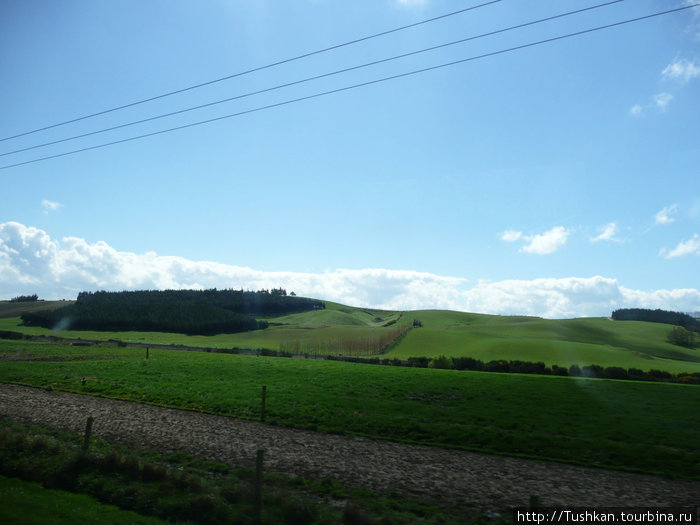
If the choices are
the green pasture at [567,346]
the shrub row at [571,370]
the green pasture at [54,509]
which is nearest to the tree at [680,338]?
the green pasture at [567,346]

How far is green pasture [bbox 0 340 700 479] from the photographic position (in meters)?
A: 22.4

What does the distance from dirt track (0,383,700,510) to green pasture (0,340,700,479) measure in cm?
196

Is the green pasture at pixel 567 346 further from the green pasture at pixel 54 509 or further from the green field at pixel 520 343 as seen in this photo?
the green pasture at pixel 54 509

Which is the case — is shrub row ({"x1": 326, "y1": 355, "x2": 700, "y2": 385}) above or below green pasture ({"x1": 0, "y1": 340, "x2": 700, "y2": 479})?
above

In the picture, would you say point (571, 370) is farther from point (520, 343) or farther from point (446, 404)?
point (520, 343)

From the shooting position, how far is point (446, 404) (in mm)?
31844

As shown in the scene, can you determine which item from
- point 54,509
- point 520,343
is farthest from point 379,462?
point 520,343

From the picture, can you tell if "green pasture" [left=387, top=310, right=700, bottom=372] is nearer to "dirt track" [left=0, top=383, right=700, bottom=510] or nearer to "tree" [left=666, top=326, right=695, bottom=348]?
"tree" [left=666, top=326, right=695, bottom=348]

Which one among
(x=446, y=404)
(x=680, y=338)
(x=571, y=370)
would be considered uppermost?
(x=680, y=338)

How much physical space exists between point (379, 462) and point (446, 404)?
14307 mm

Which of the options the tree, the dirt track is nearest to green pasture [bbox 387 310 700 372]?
the tree

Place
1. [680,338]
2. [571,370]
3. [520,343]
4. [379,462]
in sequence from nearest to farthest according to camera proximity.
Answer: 1. [379,462]
2. [571,370]
3. [520,343]
4. [680,338]

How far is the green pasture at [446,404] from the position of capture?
22406 millimetres

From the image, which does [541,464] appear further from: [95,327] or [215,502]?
[95,327]
